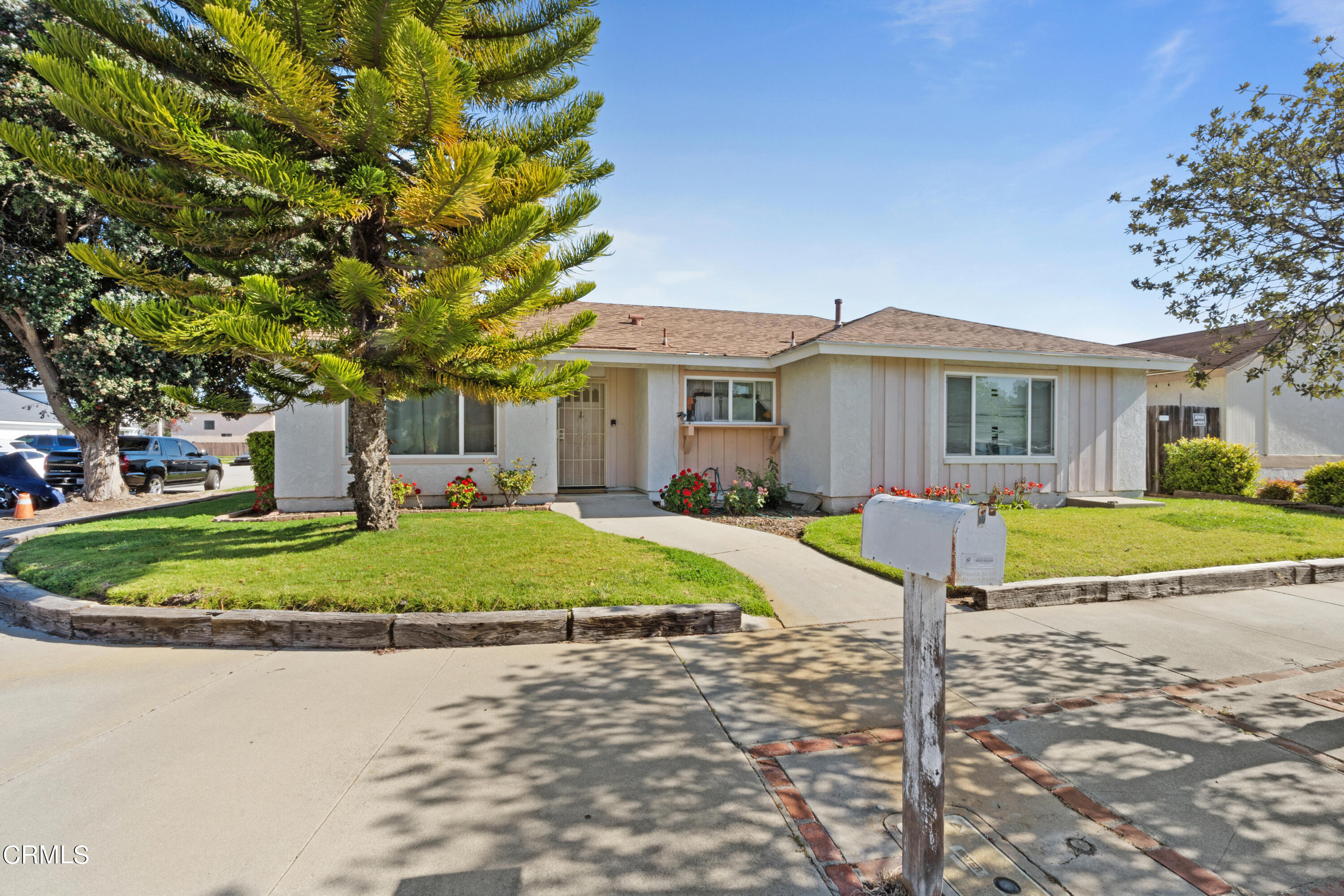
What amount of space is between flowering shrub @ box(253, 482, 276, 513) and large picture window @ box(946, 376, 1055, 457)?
1106 cm

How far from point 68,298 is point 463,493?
7.74 metres

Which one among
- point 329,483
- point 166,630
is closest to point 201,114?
point 166,630

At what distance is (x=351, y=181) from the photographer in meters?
5.34

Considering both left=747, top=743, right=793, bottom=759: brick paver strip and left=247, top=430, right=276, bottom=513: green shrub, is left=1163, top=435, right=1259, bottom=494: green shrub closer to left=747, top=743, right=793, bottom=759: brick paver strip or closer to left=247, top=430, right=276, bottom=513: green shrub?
left=747, top=743, right=793, bottom=759: brick paver strip

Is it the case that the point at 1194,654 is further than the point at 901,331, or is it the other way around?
the point at 901,331

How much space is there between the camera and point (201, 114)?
5.38 m

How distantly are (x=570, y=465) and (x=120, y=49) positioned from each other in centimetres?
835

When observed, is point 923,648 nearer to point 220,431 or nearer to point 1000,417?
point 1000,417

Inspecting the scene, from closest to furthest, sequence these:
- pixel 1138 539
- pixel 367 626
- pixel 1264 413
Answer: pixel 367 626 → pixel 1138 539 → pixel 1264 413

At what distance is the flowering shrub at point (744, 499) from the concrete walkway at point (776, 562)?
0.92 metres

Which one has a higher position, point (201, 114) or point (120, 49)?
→ point (120, 49)

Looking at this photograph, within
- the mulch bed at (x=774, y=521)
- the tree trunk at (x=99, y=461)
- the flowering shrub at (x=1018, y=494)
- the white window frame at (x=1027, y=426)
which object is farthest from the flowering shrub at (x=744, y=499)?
the tree trunk at (x=99, y=461)

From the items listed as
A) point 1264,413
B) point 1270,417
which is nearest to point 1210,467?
point 1264,413

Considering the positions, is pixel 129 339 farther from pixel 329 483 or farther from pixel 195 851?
pixel 195 851
